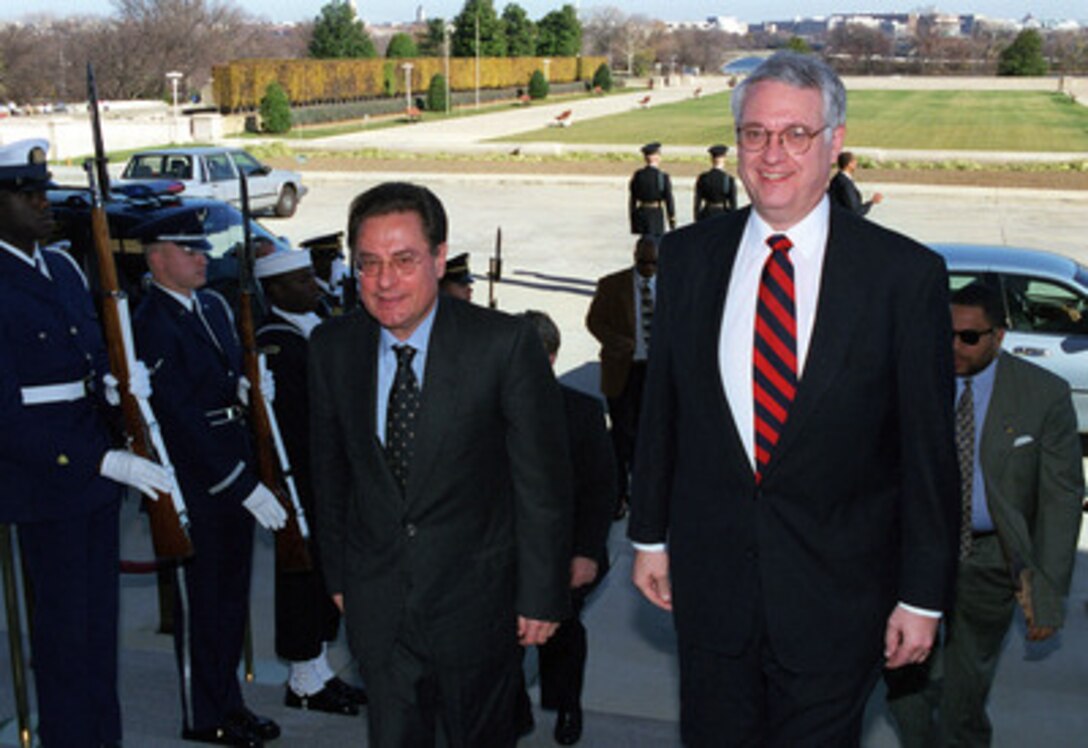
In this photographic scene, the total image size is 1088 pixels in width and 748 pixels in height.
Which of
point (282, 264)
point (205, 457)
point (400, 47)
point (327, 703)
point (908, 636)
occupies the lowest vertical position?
point (327, 703)

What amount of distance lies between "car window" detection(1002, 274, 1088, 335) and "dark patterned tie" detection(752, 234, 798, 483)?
7.20 m

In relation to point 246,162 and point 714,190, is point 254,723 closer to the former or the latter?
point 714,190

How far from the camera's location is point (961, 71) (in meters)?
124

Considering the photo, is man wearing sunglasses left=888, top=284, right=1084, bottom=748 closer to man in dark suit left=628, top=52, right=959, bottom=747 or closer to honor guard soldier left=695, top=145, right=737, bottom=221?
man in dark suit left=628, top=52, right=959, bottom=747

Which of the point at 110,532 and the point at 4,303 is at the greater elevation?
the point at 4,303

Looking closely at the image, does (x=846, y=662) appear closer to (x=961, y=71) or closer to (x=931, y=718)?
(x=931, y=718)

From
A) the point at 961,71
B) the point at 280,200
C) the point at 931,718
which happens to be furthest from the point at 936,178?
the point at 961,71

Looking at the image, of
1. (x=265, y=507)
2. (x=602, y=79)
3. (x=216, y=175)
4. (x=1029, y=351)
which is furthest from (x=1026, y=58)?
(x=265, y=507)

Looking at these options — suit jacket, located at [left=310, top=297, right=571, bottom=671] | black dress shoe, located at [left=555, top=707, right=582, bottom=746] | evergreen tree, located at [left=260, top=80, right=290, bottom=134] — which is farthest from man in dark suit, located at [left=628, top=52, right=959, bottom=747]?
evergreen tree, located at [left=260, top=80, right=290, bottom=134]

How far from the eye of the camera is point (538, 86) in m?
74.6

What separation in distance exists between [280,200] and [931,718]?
73.1 feet

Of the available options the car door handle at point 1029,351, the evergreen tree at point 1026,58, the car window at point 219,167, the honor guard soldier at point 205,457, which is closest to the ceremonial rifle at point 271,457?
the honor guard soldier at point 205,457

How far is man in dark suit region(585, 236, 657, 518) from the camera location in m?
7.82

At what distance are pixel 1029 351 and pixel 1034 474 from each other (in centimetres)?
553
